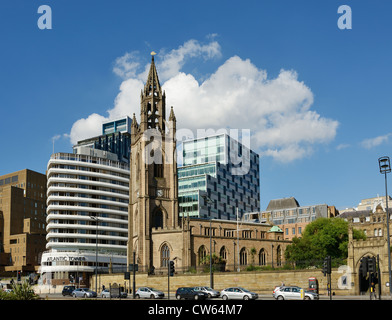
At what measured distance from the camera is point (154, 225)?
88.1m

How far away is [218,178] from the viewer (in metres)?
158

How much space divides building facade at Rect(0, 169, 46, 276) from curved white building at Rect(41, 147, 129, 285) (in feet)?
86.9

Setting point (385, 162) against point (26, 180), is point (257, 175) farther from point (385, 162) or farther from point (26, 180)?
point (385, 162)

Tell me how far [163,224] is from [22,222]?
258ft

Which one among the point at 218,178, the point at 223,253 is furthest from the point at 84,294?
the point at 218,178

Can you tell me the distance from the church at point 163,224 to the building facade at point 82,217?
2712 cm

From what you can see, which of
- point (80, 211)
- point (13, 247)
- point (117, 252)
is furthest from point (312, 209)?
point (13, 247)

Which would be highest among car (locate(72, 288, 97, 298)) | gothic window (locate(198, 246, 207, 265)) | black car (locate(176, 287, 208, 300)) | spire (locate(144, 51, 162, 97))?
spire (locate(144, 51, 162, 97))

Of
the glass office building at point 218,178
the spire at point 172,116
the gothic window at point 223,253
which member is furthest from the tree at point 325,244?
the glass office building at point 218,178

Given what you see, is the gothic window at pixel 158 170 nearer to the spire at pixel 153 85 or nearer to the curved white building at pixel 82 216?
the spire at pixel 153 85

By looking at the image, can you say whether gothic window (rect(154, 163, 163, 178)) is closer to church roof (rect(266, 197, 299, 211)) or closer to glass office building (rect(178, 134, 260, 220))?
glass office building (rect(178, 134, 260, 220))

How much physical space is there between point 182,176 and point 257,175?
46.3 meters

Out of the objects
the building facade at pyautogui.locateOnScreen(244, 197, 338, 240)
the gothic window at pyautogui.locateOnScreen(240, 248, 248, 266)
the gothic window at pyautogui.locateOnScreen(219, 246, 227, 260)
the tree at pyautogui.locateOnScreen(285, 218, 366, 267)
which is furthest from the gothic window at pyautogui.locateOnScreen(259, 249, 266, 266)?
the building facade at pyautogui.locateOnScreen(244, 197, 338, 240)

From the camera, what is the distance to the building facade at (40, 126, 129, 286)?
368 ft
